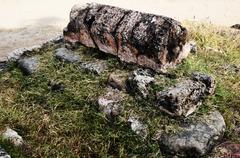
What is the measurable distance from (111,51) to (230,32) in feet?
12.4

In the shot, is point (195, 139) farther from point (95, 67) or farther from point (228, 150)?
point (95, 67)

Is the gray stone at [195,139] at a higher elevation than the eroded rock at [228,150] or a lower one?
higher

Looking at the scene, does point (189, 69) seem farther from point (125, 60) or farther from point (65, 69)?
point (65, 69)

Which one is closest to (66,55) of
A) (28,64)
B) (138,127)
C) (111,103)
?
(28,64)

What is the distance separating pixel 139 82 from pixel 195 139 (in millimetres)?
1191

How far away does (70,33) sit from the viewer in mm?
8102

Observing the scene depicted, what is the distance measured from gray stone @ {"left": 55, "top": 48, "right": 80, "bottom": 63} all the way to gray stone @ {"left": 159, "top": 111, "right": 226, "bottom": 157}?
2460 millimetres

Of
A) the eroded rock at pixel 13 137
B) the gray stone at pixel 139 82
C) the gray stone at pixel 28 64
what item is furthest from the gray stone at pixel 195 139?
the gray stone at pixel 28 64

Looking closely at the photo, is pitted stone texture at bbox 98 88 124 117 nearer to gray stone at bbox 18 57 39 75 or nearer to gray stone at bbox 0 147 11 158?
gray stone at bbox 0 147 11 158

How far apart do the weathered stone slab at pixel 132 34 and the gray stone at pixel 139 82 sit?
201 millimetres

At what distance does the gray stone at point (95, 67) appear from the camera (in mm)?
7213

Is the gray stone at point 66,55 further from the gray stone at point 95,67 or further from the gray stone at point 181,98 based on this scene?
the gray stone at point 181,98

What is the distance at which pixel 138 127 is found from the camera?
6086mm

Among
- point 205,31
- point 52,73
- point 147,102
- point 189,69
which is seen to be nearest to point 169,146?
point 147,102
